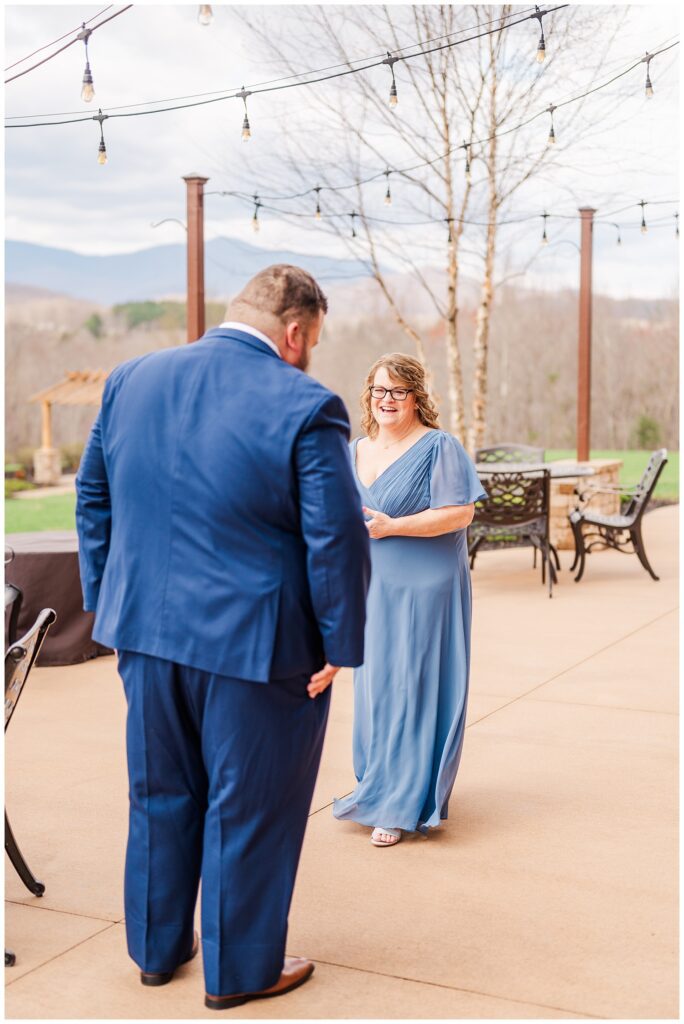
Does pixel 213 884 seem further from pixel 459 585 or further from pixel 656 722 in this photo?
pixel 656 722

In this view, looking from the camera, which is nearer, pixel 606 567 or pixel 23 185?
Result: pixel 606 567

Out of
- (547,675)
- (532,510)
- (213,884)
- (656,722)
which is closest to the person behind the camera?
(213,884)

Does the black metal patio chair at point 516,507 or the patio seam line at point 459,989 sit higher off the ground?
the black metal patio chair at point 516,507

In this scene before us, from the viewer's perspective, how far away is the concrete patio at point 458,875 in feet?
9.70

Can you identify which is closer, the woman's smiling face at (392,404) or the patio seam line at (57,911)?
the patio seam line at (57,911)

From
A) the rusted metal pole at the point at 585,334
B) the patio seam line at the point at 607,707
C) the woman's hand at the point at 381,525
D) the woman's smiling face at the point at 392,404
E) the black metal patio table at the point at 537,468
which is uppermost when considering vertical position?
the rusted metal pole at the point at 585,334

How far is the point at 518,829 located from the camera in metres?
4.20

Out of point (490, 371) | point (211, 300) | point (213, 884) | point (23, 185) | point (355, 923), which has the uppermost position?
point (23, 185)

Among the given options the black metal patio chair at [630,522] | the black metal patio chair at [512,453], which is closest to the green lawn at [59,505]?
the black metal patio chair at [512,453]

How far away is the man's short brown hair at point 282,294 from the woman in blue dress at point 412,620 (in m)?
1.27

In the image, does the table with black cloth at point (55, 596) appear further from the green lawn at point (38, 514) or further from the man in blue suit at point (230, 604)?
the green lawn at point (38, 514)

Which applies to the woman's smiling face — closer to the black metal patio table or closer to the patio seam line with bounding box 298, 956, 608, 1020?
the patio seam line with bounding box 298, 956, 608, 1020

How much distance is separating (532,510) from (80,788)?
562 cm

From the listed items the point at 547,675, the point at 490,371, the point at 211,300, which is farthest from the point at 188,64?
the point at 547,675
